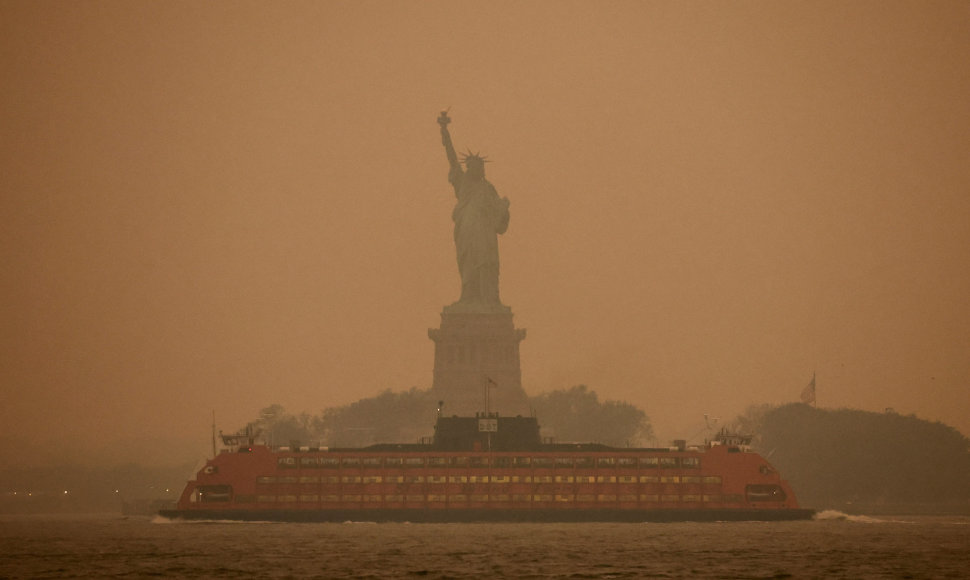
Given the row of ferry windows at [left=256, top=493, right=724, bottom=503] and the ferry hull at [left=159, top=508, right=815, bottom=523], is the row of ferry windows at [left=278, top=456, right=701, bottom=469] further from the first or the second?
the ferry hull at [left=159, top=508, right=815, bottom=523]

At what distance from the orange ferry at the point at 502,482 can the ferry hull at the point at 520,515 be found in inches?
3.1

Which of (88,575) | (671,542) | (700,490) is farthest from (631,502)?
(88,575)

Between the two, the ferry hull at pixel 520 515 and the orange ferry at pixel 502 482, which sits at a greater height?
the orange ferry at pixel 502 482

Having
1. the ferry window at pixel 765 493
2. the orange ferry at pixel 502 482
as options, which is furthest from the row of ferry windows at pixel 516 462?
the ferry window at pixel 765 493

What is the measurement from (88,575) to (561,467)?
187 ft

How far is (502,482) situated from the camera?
6038 inches

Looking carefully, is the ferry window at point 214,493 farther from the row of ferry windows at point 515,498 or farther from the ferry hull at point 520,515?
the row of ferry windows at point 515,498

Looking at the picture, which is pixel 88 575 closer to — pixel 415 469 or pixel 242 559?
pixel 242 559

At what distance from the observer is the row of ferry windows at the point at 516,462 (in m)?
153

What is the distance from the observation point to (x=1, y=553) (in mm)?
122500

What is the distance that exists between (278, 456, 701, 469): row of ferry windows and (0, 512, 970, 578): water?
15.8ft

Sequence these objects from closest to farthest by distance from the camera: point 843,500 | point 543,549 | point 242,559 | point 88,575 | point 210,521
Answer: point 88,575
point 242,559
point 543,549
point 210,521
point 843,500

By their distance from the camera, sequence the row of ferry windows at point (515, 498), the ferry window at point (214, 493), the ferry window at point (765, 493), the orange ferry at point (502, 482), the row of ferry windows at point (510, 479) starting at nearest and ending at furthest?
the ferry window at point (214, 493), the ferry window at point (765, 493), the orange ferry at point (502, 482), the row of ferry windows at point (515, 498), the row of ferry windows at point (510, 479)

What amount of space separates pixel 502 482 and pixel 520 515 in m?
3.26
